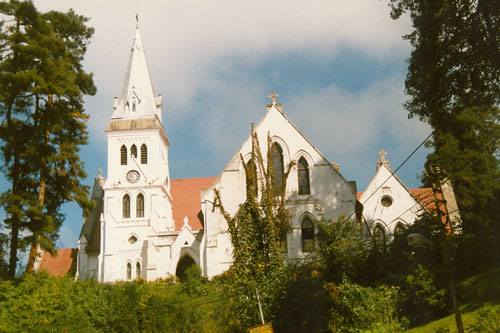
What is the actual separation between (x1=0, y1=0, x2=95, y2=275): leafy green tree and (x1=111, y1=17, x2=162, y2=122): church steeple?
Result: 18019mm

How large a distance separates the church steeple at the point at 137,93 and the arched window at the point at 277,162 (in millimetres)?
14004

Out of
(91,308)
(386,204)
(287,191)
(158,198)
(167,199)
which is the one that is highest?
(167,199)

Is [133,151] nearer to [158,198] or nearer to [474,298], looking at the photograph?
[158,198]

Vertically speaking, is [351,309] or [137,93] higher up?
[137,93]

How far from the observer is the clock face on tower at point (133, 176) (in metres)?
41.9

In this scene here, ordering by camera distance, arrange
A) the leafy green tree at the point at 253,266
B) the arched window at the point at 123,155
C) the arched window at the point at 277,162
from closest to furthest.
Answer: the leafy green tree at the point at 253,266, the arched window at the point at 277,162, the arched window at the point at 123,155

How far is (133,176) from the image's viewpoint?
138 ft

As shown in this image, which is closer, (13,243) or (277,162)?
(13,243)

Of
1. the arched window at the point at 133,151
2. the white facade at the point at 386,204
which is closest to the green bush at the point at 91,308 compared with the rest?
the white facade at the point at 386,204

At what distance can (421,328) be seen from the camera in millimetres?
18312

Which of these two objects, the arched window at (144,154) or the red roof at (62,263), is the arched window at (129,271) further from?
the arched window at (144,154)

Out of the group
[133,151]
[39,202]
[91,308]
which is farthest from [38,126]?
[133,151]

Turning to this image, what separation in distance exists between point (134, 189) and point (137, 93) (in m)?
8.35

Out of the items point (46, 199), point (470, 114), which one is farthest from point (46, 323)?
point (470, 114)
